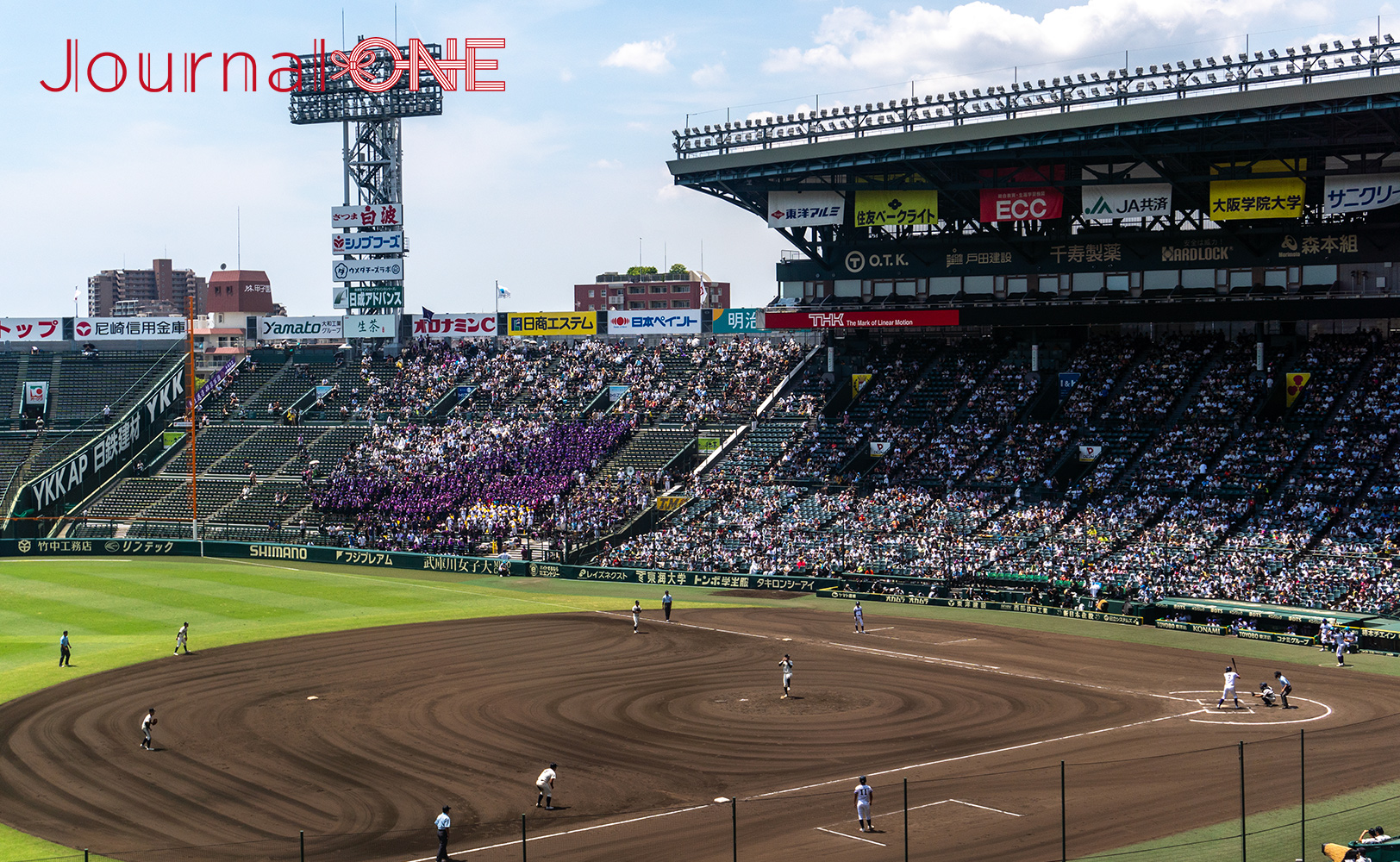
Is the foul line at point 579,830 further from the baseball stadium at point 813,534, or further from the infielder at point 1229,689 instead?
the infielder at point 1229,689

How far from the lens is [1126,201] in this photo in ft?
204

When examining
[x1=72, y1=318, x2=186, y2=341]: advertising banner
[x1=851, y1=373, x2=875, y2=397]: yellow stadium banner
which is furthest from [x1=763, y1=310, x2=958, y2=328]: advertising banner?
[x1=72, y1=318, x2=186, y2=341]: advertising banner

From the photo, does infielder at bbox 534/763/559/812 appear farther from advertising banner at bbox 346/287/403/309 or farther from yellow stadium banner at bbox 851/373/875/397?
advertising banner at bbox 346/287/403/309

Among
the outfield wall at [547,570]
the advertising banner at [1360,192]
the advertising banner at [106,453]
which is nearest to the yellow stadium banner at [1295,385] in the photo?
the advertising banner at [1360,192]

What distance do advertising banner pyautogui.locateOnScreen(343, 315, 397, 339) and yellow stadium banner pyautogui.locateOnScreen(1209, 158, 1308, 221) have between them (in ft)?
192

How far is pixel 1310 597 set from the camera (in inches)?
1871

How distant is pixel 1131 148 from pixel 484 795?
1797 inches

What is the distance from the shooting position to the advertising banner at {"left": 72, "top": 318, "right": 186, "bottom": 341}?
98.3 meters

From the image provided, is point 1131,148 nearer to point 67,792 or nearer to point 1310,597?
point 1310,597

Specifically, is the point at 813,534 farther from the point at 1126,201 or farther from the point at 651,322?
the point at 651,322

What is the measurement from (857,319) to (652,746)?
142ft

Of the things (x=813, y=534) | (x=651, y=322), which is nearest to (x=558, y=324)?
(x=651, y=322)

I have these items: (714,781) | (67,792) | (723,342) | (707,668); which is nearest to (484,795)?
(714,781)

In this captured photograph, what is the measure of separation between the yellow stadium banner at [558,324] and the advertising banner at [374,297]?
30.6 feet
